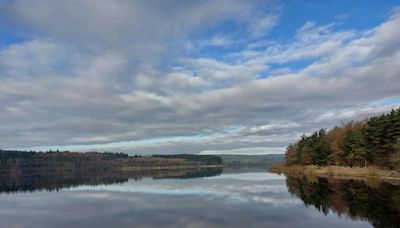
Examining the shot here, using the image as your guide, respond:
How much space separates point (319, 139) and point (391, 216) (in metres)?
78.7

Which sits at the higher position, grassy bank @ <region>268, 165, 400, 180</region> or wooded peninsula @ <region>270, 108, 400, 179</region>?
wooded peninsula @ <region>270, 108, 400, 179</region>

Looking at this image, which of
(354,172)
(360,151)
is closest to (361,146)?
(360,151)

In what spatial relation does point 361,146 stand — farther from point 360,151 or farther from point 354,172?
point 354,172

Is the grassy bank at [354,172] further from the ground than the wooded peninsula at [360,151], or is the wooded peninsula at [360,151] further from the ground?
the wooded peninsula at [360,151]

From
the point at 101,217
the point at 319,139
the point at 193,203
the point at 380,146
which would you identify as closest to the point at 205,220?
the point at 101,217

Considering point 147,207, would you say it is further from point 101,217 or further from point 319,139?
point 319,139

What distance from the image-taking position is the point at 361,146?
251ft

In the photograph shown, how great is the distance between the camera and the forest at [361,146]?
6366 centimetres

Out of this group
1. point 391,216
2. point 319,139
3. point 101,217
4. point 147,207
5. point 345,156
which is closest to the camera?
point 391,216

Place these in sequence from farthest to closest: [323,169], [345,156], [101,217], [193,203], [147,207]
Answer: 1. [323,169]
2. [345,156]
3. [193,203]
4. [147,207]
5. [101,217]

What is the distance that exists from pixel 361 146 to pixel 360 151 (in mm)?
1308

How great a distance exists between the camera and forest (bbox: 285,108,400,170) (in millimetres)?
63656

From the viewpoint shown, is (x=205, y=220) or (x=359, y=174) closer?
(x=205, y=220)

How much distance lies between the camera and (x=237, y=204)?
37781 mm
